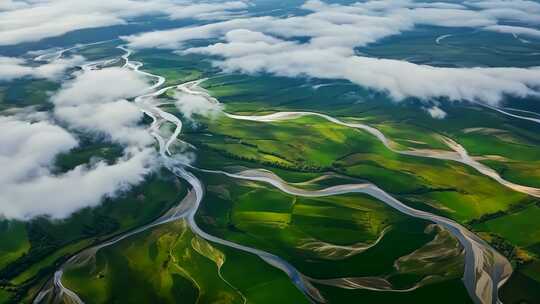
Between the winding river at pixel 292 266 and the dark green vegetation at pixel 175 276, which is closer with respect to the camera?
the dark green vegetation at pixel 175 276

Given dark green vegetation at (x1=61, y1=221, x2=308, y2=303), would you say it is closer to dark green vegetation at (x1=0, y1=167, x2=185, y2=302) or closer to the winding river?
the winding river

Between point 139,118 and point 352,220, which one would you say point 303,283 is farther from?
point 139,118

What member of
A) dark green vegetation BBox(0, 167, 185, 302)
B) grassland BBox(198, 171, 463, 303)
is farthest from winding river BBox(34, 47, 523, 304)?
dark green vegetation BBox(0, 167, 185, 302)

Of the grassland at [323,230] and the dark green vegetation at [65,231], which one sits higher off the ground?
the dark green vegetation at [65,231]

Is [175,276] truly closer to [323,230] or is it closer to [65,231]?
[65,231]

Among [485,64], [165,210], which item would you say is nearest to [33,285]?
[165,210]

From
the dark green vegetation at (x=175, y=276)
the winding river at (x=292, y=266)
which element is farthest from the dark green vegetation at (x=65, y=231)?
the dark green vegetation at (x=175, y=276)

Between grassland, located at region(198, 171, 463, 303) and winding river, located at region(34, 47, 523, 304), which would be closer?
winding river, located at region(34, 47, 523, 304)

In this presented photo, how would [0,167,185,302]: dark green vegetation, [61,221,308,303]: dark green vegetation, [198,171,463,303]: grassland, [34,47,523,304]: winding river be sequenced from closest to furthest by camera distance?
[61,221,308,303]: dark green vegetation → [34,47,523,304]: winding river → [198,171,463,303]: grassland → [0,167,185,302]: dark green vegetation

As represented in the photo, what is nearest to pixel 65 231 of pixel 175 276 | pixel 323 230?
pixel 175 276

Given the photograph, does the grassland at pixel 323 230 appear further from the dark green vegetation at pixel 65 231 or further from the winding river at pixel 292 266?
the dark green vegetation at pixel 65 231

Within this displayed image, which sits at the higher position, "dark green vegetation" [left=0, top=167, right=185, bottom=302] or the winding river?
"dark green vegetation" [left=0, top=167, right=185, bottom=302]

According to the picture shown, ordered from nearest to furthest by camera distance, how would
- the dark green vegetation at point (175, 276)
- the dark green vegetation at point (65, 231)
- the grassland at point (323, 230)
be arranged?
the dark green vegetation at point (175, 276), the grassland at point (323, 230), the dark green vegetation at point (65, 231)
